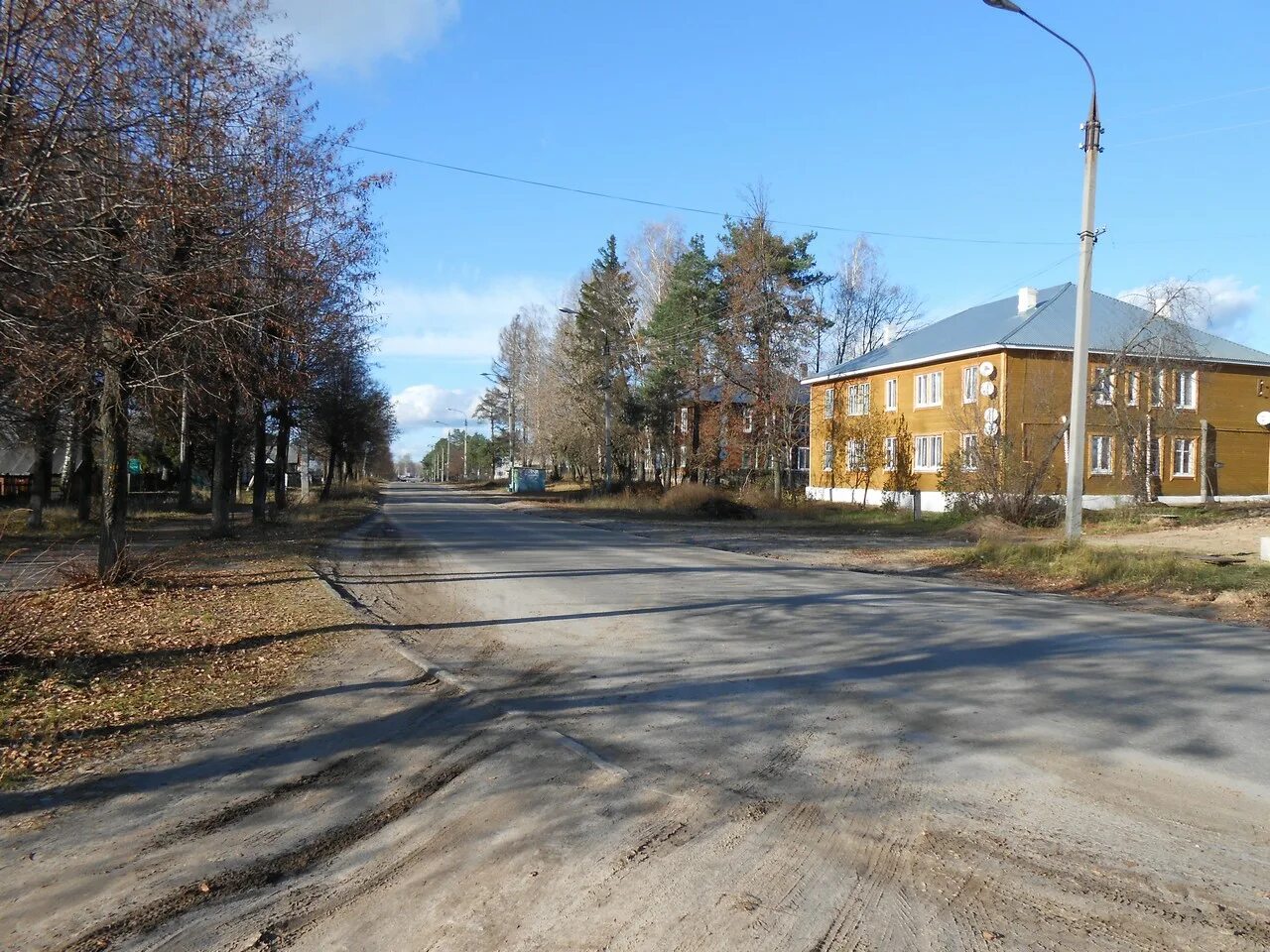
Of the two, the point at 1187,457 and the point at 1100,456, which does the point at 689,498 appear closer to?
the point at 1100,456

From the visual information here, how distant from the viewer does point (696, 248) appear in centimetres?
5106

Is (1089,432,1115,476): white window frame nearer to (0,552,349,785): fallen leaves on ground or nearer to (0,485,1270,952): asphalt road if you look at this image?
(0,485,1270,952): asphalt road

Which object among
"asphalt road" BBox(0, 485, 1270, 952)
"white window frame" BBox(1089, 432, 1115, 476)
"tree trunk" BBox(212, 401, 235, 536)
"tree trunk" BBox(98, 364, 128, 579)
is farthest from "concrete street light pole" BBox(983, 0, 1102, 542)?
"white window frame" BBox(1089, 432, 1115, 476)

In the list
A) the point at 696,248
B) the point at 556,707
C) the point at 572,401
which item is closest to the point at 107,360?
the point at 556,707

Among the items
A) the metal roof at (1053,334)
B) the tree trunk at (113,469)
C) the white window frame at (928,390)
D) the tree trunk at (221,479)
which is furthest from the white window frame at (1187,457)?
the tree trunk at (113,469)

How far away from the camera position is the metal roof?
3391cm

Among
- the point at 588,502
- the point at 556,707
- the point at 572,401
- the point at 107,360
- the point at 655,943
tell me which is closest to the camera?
the point at 655,943

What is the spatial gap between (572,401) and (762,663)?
172ft

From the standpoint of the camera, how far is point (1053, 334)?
38.1m

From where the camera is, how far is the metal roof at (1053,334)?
33.9 metres

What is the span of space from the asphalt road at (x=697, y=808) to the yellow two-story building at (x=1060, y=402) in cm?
2292

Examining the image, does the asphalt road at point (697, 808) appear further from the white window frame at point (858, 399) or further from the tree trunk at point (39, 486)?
the white window frame at point (858, 399)

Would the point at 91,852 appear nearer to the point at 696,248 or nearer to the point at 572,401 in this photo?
the point at 696,248

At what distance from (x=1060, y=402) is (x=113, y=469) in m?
31.4
